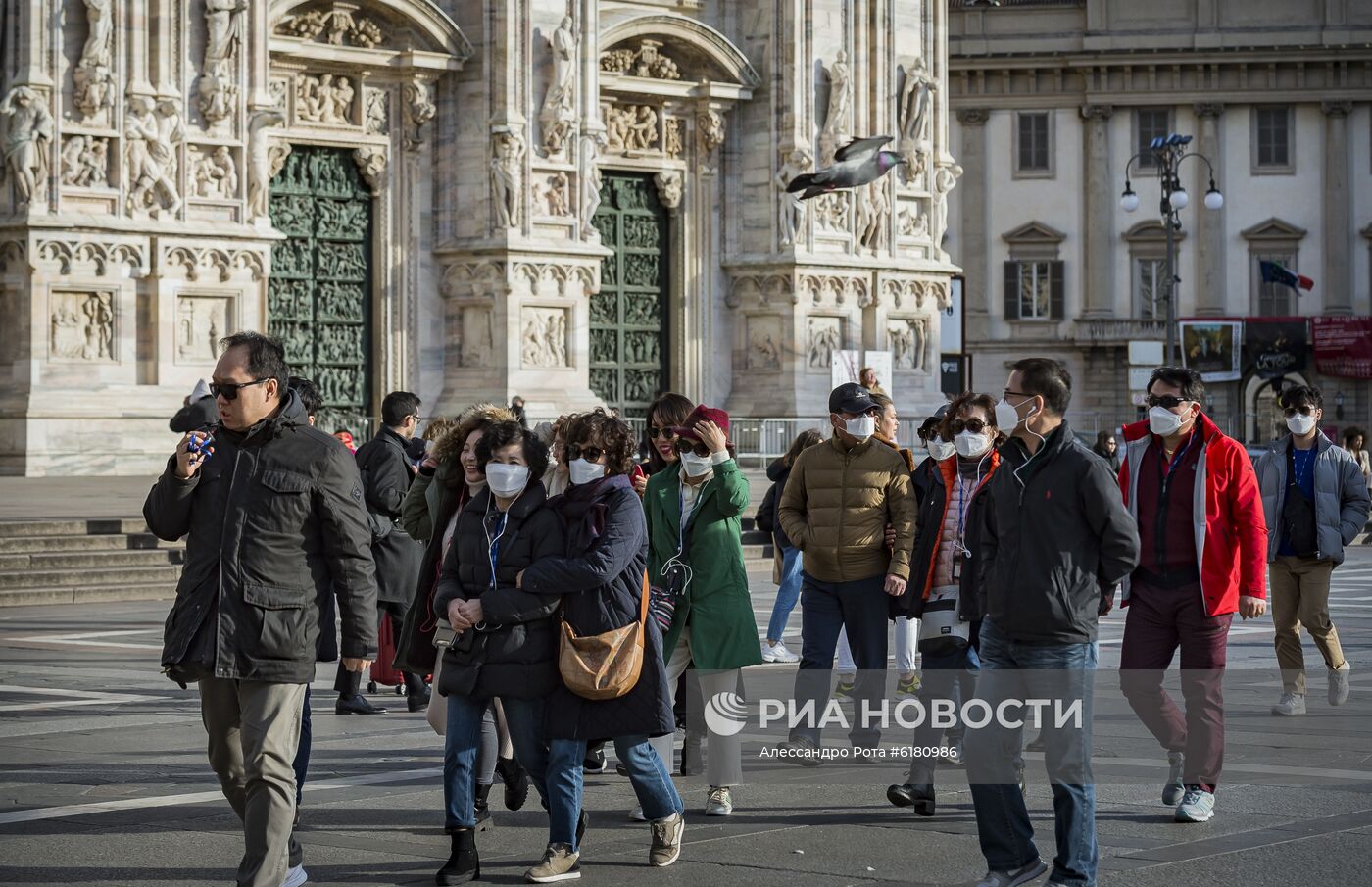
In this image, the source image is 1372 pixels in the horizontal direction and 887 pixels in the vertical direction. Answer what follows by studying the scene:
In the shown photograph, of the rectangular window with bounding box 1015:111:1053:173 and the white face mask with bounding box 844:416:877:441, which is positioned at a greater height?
the rectangular window with bounding box 1015:111:1053:173

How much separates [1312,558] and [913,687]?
2643mm

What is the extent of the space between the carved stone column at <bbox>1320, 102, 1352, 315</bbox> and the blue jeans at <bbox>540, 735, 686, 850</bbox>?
2351 inches

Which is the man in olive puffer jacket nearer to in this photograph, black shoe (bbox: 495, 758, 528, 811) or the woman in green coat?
the woman in green coat

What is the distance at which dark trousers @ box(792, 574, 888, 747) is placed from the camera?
1093 centimetres

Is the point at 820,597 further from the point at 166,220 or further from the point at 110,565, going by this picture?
the point at 166,220

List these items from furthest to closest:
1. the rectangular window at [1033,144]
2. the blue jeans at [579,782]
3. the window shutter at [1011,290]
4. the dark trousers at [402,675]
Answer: the rectangular window at [1033,144] → the window shutter at [1011,290] → the dark trousers at [402,675] → the blue jeans at [579,782]

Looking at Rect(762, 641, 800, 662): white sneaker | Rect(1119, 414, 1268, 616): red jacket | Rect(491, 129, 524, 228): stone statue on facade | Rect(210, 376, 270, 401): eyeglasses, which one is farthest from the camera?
Rect(491, 129, 524, 228): stone statue on facade

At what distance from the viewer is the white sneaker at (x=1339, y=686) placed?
43.8 ft

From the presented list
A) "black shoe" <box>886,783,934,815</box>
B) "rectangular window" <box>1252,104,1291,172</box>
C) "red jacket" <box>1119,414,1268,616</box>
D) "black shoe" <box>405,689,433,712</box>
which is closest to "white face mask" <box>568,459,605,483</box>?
"black shoe" <box>886,783,934,815</box>

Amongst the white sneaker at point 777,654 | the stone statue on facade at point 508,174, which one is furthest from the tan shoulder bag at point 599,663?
the stone statue on facade at point 508,174

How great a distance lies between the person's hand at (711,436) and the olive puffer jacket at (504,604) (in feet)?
5.09

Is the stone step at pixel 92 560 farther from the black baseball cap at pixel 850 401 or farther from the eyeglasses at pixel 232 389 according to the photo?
the eyeglasses at pixel 232 389

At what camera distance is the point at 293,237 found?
3023 cm

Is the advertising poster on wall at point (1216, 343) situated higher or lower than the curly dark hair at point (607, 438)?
higher
